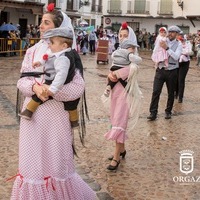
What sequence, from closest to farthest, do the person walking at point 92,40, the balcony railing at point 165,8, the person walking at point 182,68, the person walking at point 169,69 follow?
the person walking at point 169,69
the person walking at point 182,68
the person walking at point 92,40
the balcony railing at point 165,8

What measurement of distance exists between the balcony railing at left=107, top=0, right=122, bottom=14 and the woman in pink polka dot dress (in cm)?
4082

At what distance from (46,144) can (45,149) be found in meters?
0.04

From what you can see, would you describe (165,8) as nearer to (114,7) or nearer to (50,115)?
(114,7)

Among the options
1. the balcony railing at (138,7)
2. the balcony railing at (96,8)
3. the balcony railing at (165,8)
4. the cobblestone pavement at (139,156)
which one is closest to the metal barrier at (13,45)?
the cobblestone pavement at (139,156)

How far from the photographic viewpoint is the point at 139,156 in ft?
16.3

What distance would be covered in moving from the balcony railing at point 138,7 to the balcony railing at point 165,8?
133 centimetres

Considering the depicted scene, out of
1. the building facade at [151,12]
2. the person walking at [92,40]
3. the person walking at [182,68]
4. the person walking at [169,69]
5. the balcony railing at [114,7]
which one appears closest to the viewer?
the person walking at [169,69]

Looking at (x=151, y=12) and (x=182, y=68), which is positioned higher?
(x=151, y=12)

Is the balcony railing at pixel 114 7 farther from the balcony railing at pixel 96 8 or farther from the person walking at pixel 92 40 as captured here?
the person walking at pixel 92 40

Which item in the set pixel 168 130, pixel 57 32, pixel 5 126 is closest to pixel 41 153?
pixel 57 32

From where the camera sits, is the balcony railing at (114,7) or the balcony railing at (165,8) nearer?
the balcony railing at (165,8)

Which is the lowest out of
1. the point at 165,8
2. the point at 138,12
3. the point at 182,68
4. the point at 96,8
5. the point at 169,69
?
the point at 182,68

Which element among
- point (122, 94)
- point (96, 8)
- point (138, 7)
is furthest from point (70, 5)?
point (122, 94)

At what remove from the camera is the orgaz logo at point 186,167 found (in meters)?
4.25
